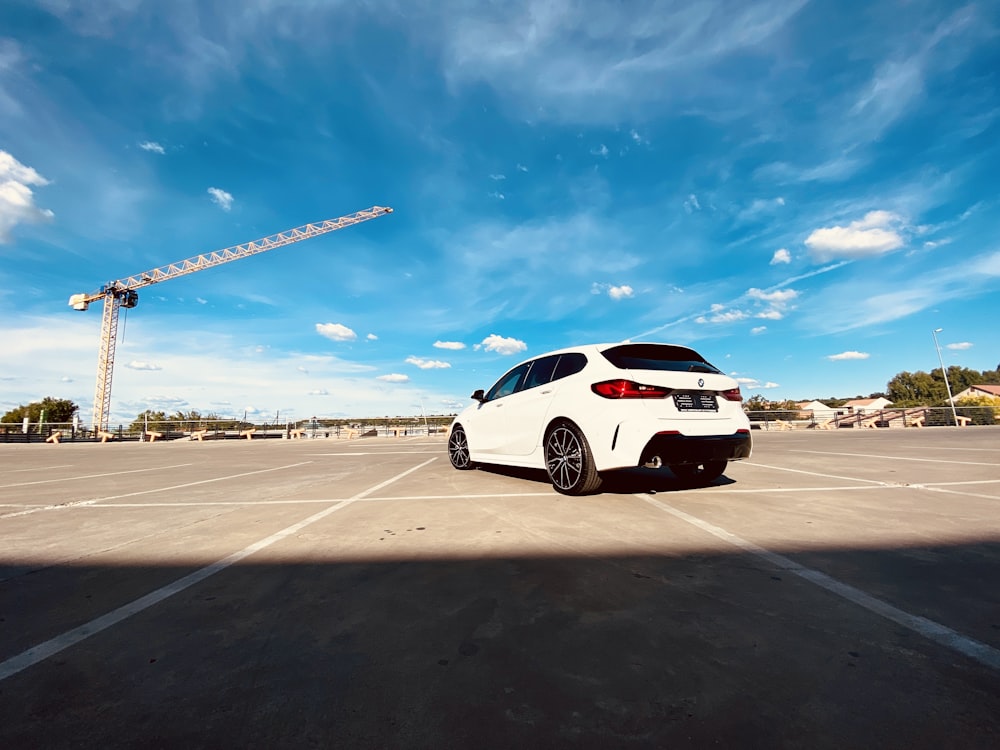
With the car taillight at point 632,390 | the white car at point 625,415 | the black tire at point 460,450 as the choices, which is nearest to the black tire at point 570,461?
the white car at point 625,415

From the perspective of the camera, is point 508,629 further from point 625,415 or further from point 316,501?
point 316,501


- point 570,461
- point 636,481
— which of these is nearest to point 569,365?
point 570,461

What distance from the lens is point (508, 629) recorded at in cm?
189

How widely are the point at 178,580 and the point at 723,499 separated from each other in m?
4.70

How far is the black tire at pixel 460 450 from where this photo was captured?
762cm

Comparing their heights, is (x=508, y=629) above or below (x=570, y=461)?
below

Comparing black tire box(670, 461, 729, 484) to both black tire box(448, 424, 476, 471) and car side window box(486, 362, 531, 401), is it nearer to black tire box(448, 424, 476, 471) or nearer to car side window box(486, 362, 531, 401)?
car side window box(486, 362, 531, 401)

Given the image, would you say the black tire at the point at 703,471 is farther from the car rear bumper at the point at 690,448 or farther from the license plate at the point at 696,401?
the license plate at the point at 696,401

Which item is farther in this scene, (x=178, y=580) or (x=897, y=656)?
(x=178, y=580)

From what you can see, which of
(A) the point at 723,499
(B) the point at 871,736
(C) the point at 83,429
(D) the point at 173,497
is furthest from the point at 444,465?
(C) the point at 83,429

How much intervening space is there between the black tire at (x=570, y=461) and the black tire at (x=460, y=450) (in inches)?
100

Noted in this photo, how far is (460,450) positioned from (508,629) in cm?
591

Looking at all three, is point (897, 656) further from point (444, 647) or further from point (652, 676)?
point (444, 647)

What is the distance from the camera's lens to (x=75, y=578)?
2.63 metres
